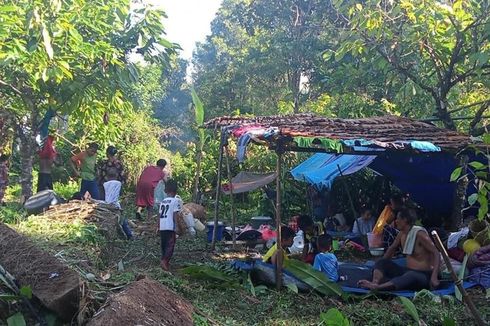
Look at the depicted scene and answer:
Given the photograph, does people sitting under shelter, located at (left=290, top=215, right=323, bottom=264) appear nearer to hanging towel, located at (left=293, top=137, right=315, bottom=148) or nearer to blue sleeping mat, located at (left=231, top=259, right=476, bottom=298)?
blue sleeping mat, located at (left=231, top=259, right=476, bottom=298)

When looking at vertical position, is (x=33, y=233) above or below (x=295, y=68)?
below

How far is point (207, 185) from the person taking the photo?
632 inches

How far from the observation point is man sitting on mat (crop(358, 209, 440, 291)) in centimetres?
605

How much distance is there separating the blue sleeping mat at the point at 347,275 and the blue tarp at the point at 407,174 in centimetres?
307

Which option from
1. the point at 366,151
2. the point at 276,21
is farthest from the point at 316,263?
the point at 276,21

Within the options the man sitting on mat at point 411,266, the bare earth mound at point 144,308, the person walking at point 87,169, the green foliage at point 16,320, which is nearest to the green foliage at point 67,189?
the person walking at point 87,169

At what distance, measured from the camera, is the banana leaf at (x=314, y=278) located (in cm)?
594

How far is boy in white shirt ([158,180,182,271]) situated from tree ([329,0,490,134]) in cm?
292

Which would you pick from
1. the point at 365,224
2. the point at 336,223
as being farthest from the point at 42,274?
the point at 336,223

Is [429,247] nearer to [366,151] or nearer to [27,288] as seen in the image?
[366,151]

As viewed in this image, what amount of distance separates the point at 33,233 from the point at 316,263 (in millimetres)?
3248

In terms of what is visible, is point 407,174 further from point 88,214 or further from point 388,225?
point 88,214

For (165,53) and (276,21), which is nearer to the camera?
(165,53)

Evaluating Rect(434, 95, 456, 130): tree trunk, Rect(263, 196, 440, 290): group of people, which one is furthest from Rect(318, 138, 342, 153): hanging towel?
Rect(434, 95, 456, 130): tree trunk
